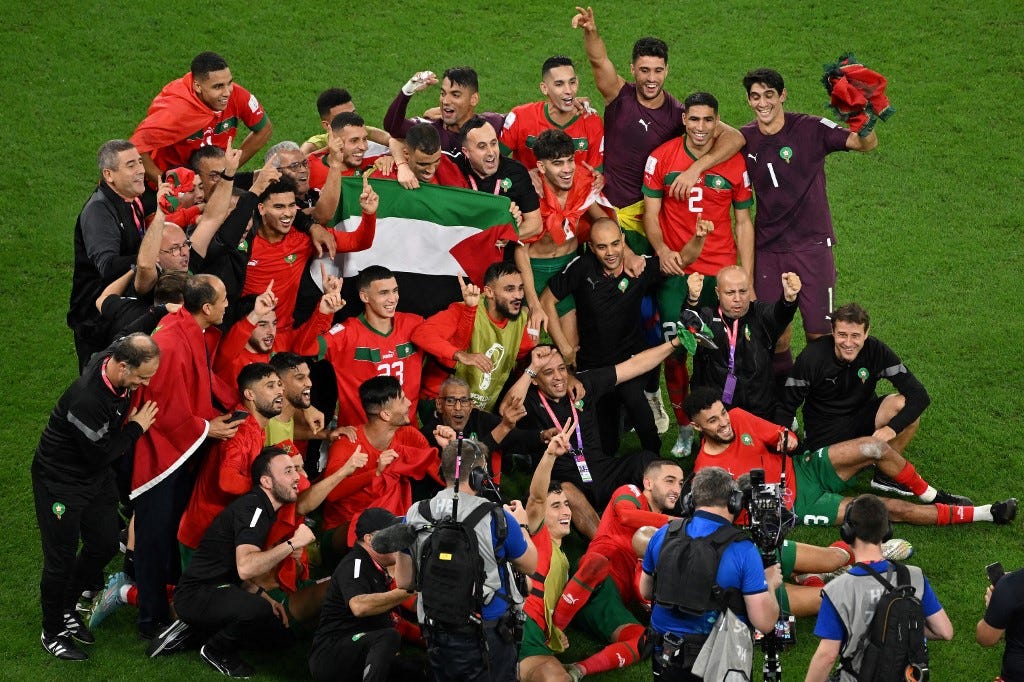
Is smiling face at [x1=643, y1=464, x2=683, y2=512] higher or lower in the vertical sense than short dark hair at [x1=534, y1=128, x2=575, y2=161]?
lower

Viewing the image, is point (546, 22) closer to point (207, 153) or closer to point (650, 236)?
point (650, 236)

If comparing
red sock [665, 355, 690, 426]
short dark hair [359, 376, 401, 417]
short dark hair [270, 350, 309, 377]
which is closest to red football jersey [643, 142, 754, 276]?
red sock [665, 355, 690, 426]

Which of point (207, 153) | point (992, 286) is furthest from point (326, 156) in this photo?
point (992, 286)

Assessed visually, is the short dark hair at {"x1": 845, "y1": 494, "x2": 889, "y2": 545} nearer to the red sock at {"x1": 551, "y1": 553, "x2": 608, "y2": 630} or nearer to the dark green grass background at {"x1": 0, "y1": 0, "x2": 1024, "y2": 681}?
the red sock at {"x1": 551, "y1": 553, "x2": 608, "y2": 630}

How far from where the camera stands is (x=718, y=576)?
679 centimetres

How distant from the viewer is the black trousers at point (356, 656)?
25.2ft

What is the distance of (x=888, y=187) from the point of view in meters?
13.7

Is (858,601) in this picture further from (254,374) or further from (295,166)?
(295,166)

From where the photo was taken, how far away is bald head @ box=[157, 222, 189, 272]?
348 inches

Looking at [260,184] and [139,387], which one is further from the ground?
[260,184]

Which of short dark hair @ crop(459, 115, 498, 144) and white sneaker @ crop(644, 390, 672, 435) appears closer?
short dark hair @ crop(459, 115, 498, 144)

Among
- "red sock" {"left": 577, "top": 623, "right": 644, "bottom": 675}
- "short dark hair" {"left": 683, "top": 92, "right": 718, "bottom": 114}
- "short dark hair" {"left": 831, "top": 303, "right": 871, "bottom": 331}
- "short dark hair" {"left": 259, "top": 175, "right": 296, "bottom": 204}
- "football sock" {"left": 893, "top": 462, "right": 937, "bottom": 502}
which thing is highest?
"short dark hair" {"left": 683, "top": 92, "right": 718, "bottom": 114}

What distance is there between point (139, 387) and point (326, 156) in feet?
9.34

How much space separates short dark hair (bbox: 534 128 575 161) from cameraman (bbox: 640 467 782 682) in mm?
3573
